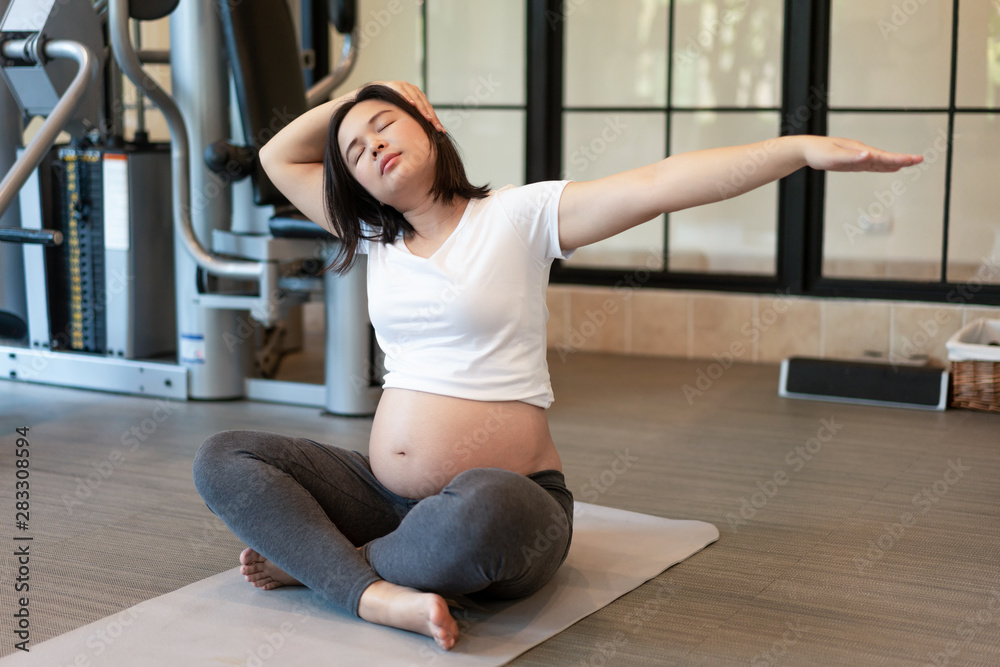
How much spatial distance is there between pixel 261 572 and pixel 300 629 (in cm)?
17

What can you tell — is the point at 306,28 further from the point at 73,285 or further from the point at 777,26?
the point at 777,26

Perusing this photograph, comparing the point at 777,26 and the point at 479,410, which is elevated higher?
the point at 777,26

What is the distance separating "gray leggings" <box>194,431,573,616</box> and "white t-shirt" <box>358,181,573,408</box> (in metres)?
0.17

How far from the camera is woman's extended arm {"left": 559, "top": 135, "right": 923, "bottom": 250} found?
1.24 meters

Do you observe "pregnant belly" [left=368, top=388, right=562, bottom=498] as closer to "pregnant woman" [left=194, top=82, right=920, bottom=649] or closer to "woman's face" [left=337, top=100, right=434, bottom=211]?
"pregnant woman" [left=194, top=82, right=920, bottom=649]

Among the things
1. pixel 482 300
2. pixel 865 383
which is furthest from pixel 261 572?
pixel 865 383

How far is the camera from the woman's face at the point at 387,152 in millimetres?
1450

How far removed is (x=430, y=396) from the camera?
5.05 ft

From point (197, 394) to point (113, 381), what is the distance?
0.31m

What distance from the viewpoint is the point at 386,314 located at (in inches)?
61.6

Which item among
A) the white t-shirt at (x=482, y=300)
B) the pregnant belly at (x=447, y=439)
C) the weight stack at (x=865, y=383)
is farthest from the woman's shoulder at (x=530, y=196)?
the weight stack at (x=865, y=383)

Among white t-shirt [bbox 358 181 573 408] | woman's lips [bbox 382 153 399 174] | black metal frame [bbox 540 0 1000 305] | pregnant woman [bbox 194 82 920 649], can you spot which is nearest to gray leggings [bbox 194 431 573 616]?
pregnant woman [bbox 194 82 920 649]

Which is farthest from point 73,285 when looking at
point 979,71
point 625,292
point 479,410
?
point 979,71

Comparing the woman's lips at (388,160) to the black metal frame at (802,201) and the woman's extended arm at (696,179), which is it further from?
the black metal frame at (802,201)
